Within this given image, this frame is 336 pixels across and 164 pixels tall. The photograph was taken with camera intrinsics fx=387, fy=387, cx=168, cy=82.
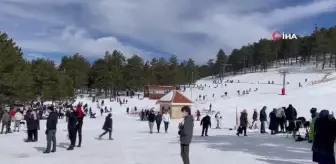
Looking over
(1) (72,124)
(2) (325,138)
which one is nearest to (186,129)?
(2) (325,138)

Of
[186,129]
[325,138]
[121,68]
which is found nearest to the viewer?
[325,138]

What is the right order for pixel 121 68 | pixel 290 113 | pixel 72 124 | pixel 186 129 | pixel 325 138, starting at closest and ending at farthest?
pixel 325 138 → pixel 186 129 → pixel 72 124 → pixel 290 113 → pixel 121 68

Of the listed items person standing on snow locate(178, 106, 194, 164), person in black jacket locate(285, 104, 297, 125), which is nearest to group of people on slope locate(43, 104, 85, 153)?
person standing on snow locate(178, 106, 194, 164)

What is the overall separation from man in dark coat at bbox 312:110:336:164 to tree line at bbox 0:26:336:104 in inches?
1649

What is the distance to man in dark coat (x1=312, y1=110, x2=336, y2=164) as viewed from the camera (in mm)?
7539

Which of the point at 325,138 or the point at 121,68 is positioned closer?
the point at 325,138

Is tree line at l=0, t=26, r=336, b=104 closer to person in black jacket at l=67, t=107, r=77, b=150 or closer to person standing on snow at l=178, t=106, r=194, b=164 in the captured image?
person in black jacket at l=67, t=107, r=77, b=150

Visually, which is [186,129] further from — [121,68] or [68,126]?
[121,68]

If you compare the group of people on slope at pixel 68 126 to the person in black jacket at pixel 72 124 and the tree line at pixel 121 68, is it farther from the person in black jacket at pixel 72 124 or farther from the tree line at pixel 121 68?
the tree line at pixel 121 68

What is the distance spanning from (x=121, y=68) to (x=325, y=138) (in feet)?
307

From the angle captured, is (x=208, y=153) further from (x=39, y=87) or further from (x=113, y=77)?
(x=113, y=77)

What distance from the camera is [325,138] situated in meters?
7.59

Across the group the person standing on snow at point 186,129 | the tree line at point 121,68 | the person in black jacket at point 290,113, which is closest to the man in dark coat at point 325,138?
the person standing on snow at point 186,129

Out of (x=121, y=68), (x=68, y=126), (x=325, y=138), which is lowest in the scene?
(x=68, y=126)
